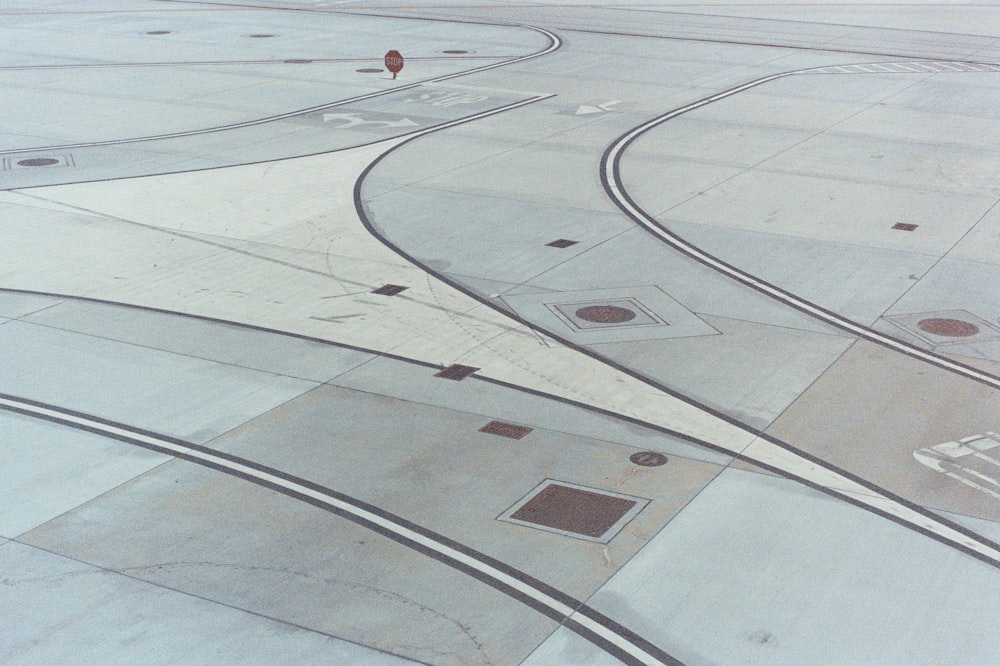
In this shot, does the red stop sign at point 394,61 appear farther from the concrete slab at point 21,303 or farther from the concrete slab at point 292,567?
the concrete slab at point 292,567

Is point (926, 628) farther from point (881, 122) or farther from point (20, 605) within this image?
point (881, 122)

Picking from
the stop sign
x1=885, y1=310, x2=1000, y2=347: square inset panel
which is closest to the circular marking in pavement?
x1=885, y1=310, x2=1000, y2=347: square inset panel

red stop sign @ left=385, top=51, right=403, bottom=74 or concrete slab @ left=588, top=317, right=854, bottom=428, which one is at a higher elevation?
red stop sign @ left=385, top=51, right=403, bottom=74

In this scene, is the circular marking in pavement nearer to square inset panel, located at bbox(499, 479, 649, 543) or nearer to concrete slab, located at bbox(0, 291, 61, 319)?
square inset panel, located at bbox(499, 479, 649, 543)

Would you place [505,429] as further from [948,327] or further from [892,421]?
[948,327]

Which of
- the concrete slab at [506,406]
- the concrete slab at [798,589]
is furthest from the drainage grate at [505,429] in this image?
the concrete slab at [798,589]

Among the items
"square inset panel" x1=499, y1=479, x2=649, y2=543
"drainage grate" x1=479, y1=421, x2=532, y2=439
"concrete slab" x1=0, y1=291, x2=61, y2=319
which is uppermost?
"concrete slab" x1=0, y1=291, x2=61, y2=319

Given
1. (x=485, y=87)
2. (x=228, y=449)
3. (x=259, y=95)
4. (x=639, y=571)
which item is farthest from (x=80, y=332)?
(x=485, y=87)
